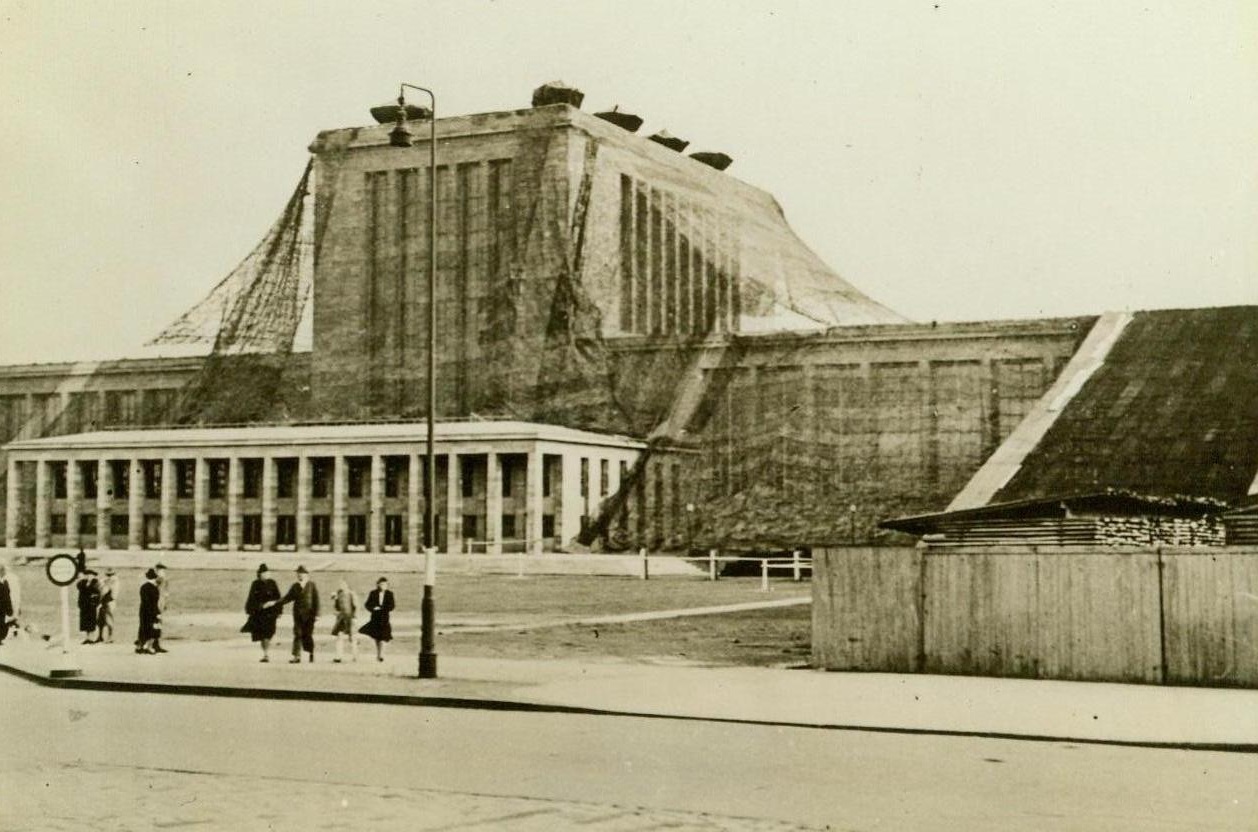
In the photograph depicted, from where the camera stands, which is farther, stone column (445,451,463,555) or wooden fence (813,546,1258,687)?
stone column (445,451,463,555)

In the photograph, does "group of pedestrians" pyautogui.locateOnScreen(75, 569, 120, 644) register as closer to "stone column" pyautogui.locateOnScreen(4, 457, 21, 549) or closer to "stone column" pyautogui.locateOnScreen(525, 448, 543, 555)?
"stone column" pyautogui.locateOnScreen(525, 448, 543, 555)

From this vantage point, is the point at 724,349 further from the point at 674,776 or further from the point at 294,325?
the point at 674,776

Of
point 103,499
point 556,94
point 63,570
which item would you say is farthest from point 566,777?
point 556,94

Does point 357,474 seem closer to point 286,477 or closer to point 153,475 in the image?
point 286,477

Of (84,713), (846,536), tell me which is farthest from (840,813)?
(846,536)

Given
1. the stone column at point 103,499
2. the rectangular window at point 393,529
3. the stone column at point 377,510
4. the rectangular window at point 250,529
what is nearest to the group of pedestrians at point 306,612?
the stone column at point 377,510

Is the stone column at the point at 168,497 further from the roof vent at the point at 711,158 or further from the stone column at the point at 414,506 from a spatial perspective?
the roof vent at the point at 711,158

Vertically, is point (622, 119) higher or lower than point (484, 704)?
higher

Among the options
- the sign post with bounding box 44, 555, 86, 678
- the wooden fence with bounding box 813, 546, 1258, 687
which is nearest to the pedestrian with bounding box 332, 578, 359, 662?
the sign post with bounding box 44, 555, 86, 678
